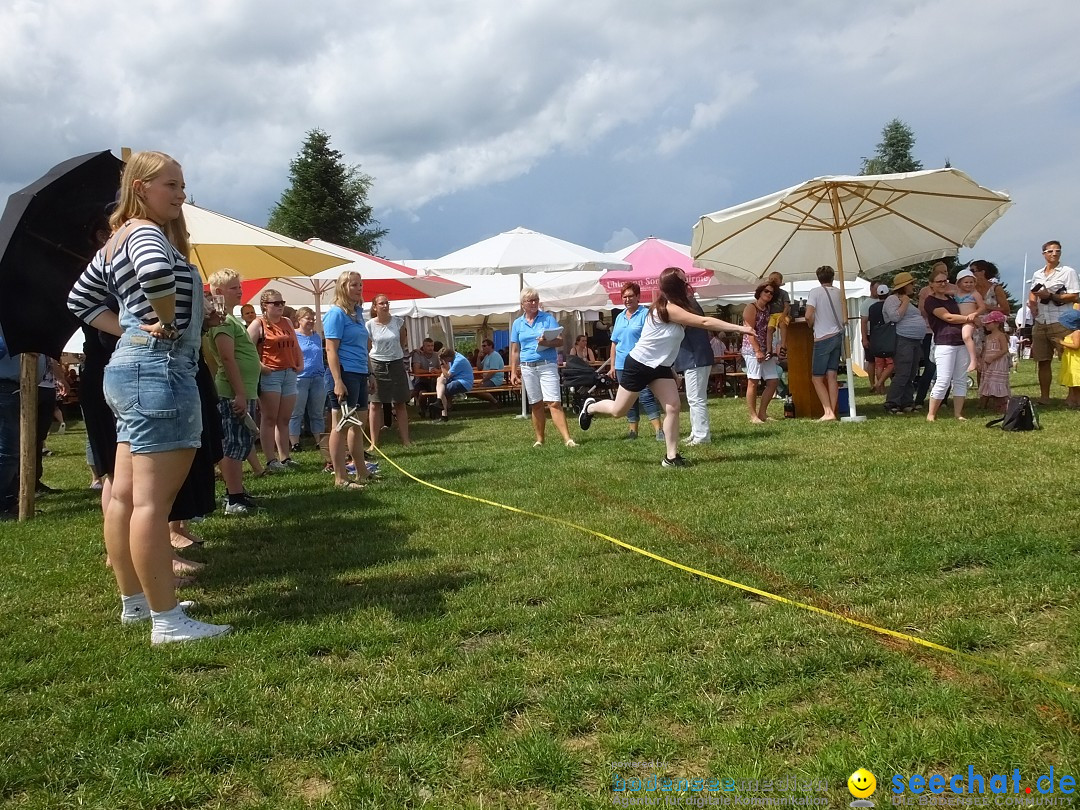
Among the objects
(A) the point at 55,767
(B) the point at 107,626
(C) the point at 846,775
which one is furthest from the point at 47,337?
(C) the point at 846,775

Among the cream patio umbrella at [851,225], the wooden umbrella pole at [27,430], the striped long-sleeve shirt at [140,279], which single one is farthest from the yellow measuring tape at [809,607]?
the cream patio umbrella at [851,225]

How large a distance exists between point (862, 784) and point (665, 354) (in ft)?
17.9

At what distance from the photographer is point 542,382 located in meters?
9.47

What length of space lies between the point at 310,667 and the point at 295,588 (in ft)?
3.93

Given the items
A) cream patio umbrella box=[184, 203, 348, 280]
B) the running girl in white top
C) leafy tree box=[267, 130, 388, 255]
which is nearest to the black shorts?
the running girl in white top

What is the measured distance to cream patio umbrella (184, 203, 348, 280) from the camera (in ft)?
27.5

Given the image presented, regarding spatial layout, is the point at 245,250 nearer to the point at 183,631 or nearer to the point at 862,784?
the point at 183,631

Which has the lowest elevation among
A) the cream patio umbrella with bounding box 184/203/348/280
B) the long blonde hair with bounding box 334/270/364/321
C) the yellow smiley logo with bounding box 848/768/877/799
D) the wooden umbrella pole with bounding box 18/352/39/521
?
the yellow smiley logo with bounding box 848/768/877/799

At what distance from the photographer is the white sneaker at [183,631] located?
3.43 metres

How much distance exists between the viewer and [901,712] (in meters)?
2.44

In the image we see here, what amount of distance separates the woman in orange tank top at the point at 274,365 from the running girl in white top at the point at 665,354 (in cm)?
338

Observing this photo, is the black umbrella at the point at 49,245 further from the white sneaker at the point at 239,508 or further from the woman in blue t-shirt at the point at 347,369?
the woman in blue t-shirt at the point at 347,369

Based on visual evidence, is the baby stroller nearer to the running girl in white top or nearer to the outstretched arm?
the running girl in white top

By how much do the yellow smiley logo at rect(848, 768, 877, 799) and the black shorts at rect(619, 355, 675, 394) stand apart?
542cm
